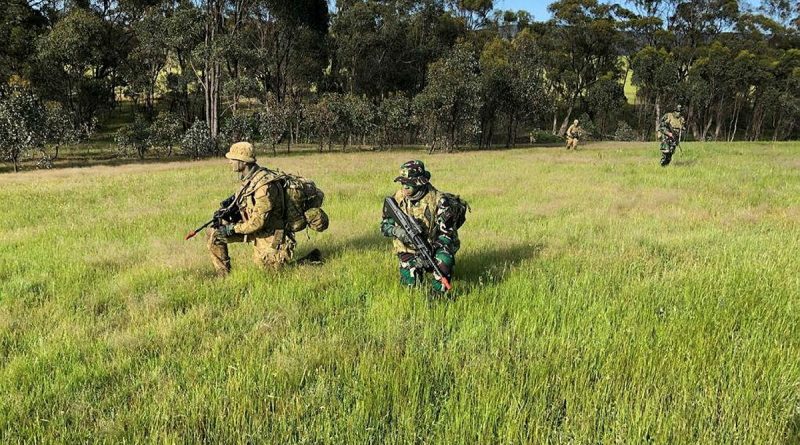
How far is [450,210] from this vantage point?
534 centimetres

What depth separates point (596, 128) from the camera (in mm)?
51188

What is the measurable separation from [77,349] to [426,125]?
31659 mm

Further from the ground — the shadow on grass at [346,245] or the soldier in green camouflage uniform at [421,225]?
the soldier in green camouflage uniform at [421,225]

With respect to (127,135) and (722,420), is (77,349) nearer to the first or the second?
(722,420)

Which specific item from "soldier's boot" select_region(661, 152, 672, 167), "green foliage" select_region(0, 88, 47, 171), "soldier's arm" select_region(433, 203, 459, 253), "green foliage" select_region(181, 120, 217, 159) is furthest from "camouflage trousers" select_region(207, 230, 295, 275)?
"green foliage" select_region(181, 120, 217, 159)

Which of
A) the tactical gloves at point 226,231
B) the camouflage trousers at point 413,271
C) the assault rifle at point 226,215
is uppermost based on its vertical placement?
the assault rifle at point 226,215

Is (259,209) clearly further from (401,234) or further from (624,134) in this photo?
(624,134)

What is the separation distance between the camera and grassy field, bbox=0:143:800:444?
3234 mm

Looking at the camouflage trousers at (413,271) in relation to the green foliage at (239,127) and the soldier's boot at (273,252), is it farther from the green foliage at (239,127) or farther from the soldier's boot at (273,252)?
the green foliage at (239,127)

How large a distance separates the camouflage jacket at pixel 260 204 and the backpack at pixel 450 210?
2.19 m

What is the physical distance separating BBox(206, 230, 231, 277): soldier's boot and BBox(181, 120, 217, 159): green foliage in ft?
80.0

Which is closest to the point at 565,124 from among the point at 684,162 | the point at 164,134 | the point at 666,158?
the point at 684,162

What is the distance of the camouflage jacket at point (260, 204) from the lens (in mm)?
6258

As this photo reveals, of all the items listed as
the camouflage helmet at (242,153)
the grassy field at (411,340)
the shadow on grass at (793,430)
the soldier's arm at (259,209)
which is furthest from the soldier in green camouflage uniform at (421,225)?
the shadow on grass at (793,430)
